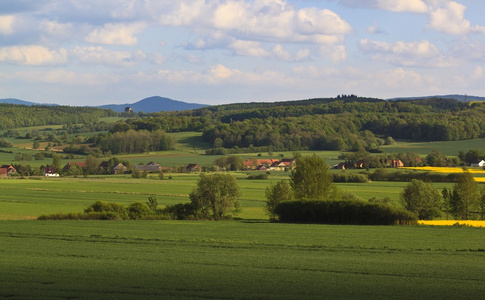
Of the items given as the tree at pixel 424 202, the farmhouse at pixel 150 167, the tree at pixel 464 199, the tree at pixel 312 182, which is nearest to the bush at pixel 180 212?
the tree at pixel 312 182

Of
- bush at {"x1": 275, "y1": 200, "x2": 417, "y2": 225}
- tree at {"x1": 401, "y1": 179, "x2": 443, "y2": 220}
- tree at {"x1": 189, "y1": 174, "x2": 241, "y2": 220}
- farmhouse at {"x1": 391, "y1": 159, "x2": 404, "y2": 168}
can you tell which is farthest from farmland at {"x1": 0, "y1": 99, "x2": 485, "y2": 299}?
farmhouse at {"x1": 391, "y1": 159, "x2": 404, "y2": 168}

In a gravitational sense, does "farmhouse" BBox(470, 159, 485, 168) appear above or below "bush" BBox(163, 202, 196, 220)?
above

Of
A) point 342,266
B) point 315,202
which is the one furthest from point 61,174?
point 342,266

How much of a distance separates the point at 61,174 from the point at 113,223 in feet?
234

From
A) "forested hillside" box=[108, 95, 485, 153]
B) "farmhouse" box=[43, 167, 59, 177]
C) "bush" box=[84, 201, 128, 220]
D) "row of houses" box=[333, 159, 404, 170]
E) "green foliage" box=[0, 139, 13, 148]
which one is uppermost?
"forested hillside" box=[108, 95, 485, 153]

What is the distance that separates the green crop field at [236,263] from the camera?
18.2 meters

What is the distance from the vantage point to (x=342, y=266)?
78.7 feet

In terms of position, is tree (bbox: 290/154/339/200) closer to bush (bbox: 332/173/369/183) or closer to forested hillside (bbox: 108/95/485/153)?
bush (bbox: 332/173/369/183)

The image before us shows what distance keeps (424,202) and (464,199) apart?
5.30 m

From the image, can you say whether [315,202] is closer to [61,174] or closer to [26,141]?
[61,174]

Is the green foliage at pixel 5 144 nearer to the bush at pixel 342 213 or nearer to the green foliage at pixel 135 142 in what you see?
the green foliage at pixel 135 142

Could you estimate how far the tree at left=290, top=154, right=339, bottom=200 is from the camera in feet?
213

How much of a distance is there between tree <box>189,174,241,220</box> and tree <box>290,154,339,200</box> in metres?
9.42

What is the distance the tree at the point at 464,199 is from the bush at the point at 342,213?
1500 centimetres
